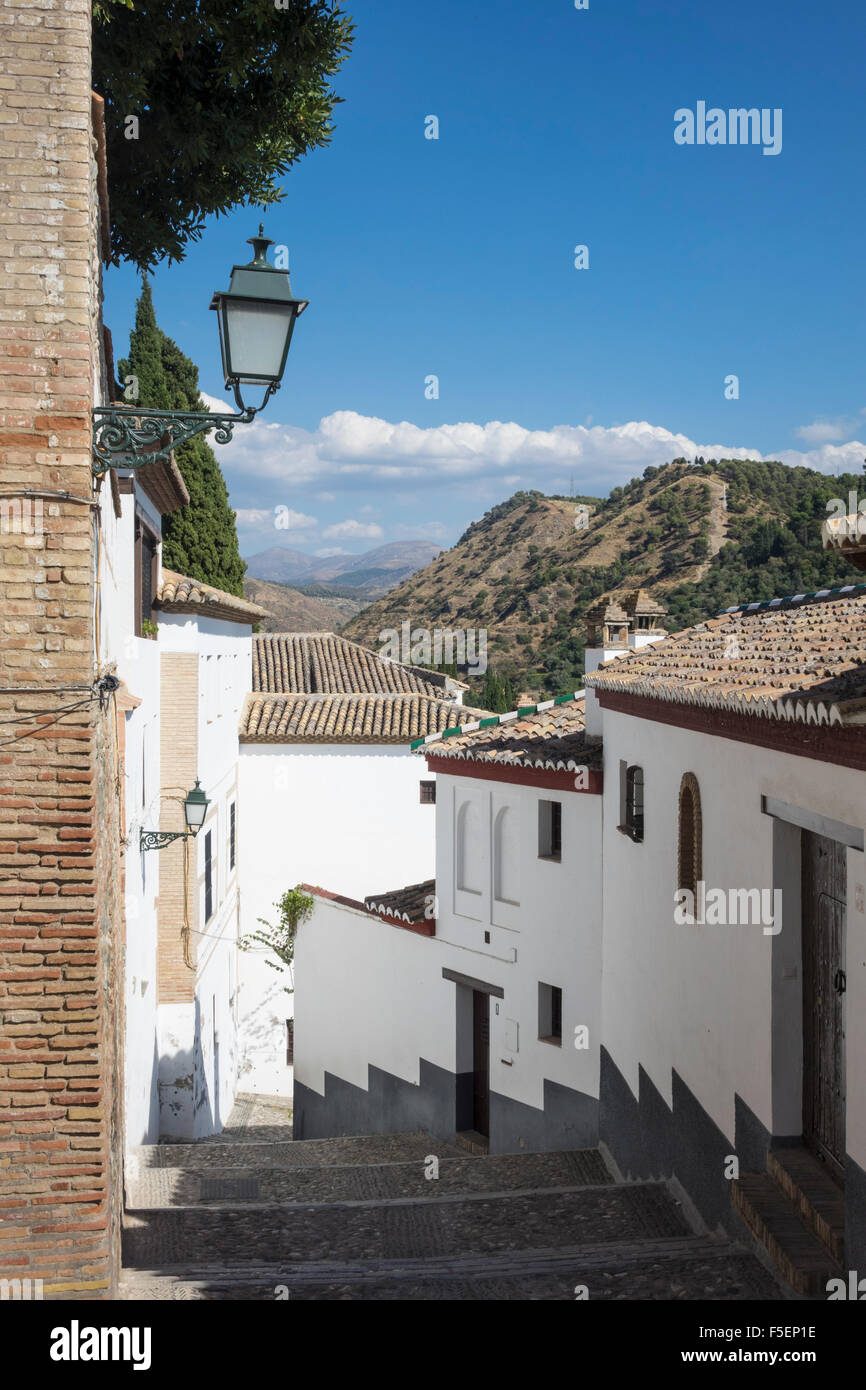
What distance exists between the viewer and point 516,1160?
34.3 ft

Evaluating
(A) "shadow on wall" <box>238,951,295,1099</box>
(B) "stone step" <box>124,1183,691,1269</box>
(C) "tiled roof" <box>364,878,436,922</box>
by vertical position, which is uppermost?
(C) "tiled roof" <box>364,878,436,922</box>

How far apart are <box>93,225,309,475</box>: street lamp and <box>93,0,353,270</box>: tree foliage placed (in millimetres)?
5244

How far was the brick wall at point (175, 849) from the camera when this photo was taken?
1480cm

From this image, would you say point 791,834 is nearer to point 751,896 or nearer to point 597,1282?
point 751,896

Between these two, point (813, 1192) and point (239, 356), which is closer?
point (239, 356)

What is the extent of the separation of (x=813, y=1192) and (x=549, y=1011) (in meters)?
6.02

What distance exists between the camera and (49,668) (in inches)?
199

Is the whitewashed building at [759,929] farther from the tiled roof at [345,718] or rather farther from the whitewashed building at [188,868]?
the tiled roof at [345,718]

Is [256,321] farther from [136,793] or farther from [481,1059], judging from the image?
[481,1059]

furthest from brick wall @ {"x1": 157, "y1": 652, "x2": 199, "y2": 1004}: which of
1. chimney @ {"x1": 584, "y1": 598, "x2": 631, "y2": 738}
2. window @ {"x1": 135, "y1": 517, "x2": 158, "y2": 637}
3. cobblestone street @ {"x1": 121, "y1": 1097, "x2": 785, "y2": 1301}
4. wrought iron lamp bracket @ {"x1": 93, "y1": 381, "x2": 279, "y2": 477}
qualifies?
wrought iron lamp bracket @ {"x1": 93, "y1": 381, "x2": 279, "y2": 477}

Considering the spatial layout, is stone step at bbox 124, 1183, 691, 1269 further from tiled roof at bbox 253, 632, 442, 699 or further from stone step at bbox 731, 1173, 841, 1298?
tiled roof at bbox 253, 632, 442, 699

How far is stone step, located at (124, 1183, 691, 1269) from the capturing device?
717 centimetres

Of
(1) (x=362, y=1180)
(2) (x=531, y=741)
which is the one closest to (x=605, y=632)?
(2) (x=531, y=741)
